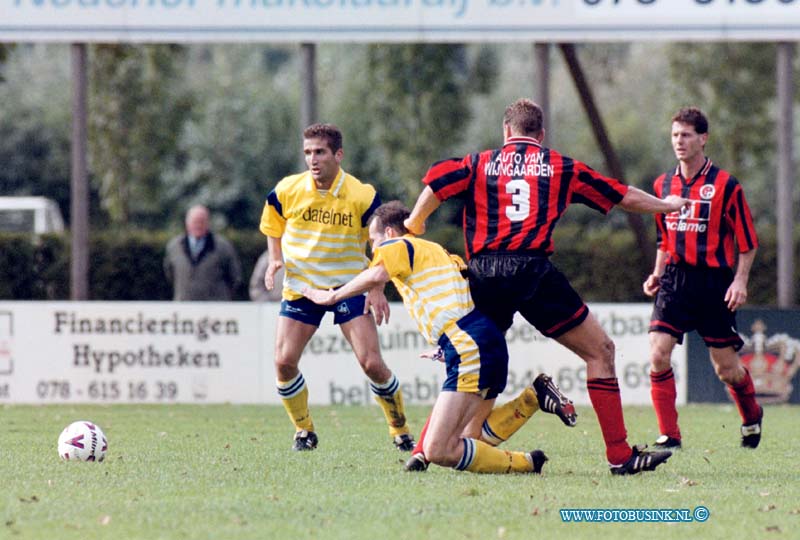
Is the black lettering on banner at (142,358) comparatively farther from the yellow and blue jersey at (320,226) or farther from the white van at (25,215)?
the white van at (25,215)

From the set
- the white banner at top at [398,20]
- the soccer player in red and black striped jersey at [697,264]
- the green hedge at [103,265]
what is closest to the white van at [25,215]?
the green hedge at [103,265]

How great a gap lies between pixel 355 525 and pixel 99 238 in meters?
15.6

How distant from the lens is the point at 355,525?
21.2 feet

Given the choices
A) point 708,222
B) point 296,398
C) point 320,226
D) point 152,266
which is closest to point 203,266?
point 152,266

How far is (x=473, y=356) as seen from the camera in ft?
26.7

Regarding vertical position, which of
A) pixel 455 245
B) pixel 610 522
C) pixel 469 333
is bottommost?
pixel 610 522

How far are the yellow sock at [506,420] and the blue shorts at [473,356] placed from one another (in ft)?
1.85

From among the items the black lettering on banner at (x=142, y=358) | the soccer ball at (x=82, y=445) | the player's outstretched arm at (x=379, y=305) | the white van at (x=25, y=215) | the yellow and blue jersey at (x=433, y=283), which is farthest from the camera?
the white van at (x=25, y=215)

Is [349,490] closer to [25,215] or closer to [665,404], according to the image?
[665,404]

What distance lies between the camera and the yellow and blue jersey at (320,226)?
32.3 ft

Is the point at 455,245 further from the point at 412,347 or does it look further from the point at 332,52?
the point at 332,52

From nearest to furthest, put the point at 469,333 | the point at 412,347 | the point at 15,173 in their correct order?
1. the point at 469,333
2. the point at 412,347
3. the point at 15,173

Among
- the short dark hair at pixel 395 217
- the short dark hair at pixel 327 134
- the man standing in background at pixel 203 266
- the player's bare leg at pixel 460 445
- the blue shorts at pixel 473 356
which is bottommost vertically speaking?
the player's bare leg at pixel 460 445

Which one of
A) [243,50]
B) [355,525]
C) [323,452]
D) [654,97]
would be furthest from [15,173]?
[355,525]
